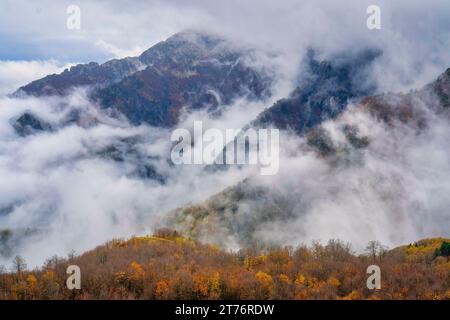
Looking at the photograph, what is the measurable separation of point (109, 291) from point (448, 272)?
245ft

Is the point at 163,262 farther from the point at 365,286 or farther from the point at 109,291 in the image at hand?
the point at 365,286

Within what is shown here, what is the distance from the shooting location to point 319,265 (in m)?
123

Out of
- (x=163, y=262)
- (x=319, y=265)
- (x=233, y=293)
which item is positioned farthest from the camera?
(x=163, y=262)

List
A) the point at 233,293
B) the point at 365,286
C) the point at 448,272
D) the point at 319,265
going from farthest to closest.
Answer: the point at 319,265 < the point at 448,272 < the point at 365,286 < the point at 233,293

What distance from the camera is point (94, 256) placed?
150m
